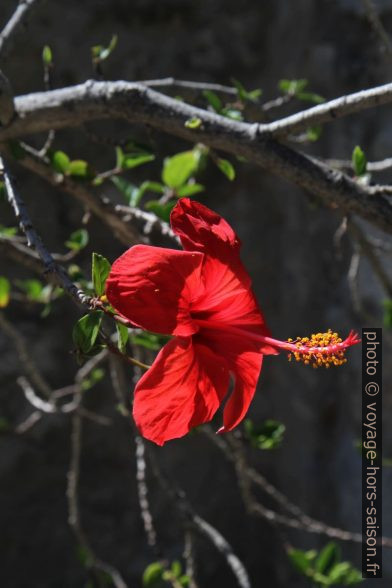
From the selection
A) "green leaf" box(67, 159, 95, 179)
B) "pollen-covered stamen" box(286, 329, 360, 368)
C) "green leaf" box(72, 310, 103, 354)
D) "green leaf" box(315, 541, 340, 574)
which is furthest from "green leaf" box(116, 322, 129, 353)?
"green leaf" box(315, 541, 340, 574)

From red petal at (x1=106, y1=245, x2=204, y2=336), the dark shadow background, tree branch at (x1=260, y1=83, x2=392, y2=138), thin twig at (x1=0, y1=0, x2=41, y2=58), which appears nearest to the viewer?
red petal at (x1=106, y1=245, x2=204, y2=336)

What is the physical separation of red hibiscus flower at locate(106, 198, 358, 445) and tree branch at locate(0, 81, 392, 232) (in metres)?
0.22

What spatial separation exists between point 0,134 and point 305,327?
1.28 m

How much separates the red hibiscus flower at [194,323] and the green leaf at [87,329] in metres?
0.02

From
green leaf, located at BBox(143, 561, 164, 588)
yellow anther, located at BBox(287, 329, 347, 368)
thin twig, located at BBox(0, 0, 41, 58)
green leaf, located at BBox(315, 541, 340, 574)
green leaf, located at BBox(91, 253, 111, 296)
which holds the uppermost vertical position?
thin twig, located at BBox(0, 0, 41, 58)

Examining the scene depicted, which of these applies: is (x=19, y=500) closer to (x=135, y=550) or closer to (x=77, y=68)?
(x=135, y=550)

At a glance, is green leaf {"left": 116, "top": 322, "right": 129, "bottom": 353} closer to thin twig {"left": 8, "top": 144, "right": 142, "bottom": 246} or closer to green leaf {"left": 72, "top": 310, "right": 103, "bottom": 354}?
green leaf {"left": 72, "top": 310, "right": 103, "bottom": 354}

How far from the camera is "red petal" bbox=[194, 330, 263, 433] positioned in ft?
2.03

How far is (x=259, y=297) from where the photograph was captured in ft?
6.53

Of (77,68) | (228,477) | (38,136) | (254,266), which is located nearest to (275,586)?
(228,477)

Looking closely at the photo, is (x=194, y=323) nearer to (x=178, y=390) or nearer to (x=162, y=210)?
(x=178, y=390)

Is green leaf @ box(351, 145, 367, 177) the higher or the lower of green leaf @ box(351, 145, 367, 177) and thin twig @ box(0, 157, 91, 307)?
the lower

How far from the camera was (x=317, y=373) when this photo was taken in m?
1.98

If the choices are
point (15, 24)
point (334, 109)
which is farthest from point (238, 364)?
point (15, 24)
